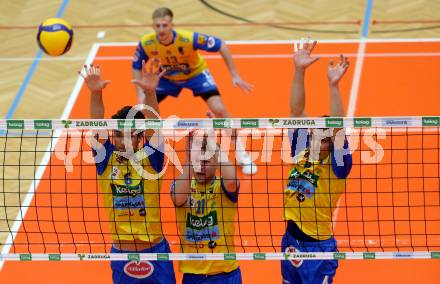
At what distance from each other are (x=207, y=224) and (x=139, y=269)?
86 cm

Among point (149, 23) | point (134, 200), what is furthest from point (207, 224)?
point (149, 23)

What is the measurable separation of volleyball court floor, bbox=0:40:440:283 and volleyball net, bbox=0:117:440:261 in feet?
0.08

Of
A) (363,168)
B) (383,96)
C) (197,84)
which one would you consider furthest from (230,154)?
(383,96)

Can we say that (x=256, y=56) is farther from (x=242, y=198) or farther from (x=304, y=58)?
(x=304, y=58)

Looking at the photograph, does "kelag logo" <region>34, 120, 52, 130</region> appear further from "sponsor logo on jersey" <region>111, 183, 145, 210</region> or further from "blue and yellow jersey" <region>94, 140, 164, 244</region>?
"sponsor logo on jersey" <region>111, 183, 145, 210</region>

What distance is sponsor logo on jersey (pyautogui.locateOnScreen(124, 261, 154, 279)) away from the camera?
7.96 meters

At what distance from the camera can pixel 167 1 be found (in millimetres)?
16531

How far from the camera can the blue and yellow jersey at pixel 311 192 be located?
7844 mm

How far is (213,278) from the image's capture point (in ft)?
25.5

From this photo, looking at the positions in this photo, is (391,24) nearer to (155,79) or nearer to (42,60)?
(42,60)

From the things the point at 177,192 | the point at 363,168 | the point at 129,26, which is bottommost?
the point at 177,192

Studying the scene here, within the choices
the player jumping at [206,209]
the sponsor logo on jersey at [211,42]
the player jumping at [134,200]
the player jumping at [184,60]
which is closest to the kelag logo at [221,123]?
A: the player jumping at [206,209]

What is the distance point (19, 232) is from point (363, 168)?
15.5 ft

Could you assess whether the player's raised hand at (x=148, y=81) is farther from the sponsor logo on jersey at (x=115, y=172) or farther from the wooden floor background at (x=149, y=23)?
the wooden floor background at (x=149, y=23)
